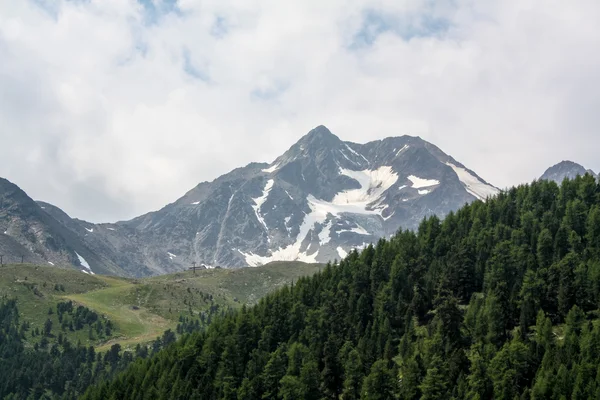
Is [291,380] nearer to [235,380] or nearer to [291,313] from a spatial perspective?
[235,380]

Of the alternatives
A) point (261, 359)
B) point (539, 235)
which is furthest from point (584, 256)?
point (261, 359)

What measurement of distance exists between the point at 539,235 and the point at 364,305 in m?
57.6

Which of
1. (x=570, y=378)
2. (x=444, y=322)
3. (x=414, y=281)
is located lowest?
(x=570, y=378)

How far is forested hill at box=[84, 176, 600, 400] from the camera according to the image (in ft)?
438

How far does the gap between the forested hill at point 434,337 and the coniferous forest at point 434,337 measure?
322 millimetres

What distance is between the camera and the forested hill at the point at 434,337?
133625 millimetres

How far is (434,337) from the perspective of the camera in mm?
150000

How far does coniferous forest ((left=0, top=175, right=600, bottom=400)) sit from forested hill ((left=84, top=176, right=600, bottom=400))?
1.06 ft

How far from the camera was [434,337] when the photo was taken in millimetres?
150000

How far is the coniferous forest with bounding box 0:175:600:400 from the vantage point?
438 ft

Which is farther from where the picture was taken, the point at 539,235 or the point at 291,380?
the point at 539,235

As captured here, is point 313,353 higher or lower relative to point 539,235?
lower

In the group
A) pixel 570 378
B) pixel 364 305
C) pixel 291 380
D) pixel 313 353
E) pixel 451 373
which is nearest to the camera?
pixel 570 378

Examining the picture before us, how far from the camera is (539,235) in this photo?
18675 cm
